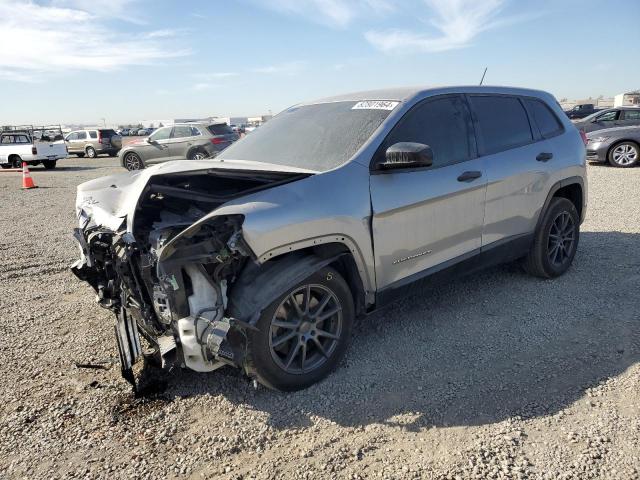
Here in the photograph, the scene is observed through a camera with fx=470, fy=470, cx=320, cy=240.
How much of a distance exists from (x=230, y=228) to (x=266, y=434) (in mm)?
1175

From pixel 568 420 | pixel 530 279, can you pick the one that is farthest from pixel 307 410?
pixel 530 279

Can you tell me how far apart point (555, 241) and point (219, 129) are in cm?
1334

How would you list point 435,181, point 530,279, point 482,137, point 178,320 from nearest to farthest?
point 178,320 < point 435,181 < point 482,137 < point 530,279

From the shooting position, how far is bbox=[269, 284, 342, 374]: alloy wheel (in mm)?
2877

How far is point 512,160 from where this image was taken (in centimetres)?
412

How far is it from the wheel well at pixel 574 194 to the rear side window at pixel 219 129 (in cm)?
1284

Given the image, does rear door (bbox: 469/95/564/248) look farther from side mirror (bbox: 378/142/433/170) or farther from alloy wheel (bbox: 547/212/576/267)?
side mirror (bbox: 378/142/433/170)

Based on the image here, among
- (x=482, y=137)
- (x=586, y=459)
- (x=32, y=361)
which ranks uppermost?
(x=482, y=137)

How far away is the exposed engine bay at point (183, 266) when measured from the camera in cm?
258

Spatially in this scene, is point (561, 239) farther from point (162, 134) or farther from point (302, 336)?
point (162, 134)

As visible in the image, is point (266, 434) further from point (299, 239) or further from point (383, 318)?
point (383, 318)

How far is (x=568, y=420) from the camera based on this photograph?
8.73 ft

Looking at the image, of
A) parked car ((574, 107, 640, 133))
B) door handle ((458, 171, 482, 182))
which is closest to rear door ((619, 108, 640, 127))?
parked car ((574, 107, 640, 133))

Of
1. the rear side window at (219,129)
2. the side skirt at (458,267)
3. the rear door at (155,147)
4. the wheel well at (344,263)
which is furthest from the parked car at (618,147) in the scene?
the rear door at (155,147)
